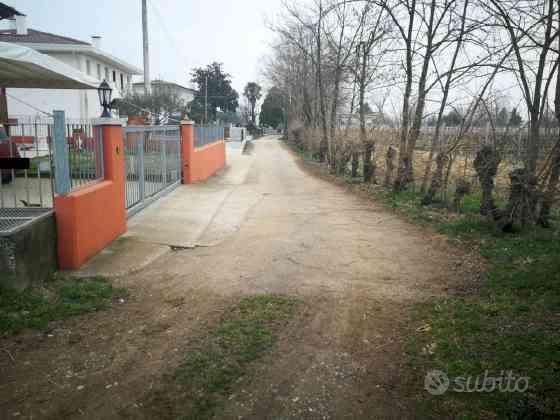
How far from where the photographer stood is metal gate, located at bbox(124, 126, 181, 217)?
28.6ft

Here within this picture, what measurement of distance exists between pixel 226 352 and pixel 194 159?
36.5 ft

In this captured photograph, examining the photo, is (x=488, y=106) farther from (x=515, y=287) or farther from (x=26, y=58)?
(x=26, y=58)

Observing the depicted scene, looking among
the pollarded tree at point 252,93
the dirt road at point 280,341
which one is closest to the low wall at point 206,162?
the dirt road at point 280,341

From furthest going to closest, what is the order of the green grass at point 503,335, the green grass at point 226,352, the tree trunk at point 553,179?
1. the tree trunk at point 553,179
2. the green grass at point 226,352
3. the green grass at point 503,335

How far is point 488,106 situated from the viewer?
28.3 ft

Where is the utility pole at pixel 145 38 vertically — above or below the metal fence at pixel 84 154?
above

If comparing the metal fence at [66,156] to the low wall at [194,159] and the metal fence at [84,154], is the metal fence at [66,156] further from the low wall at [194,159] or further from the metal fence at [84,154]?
the low wall at [194,159]

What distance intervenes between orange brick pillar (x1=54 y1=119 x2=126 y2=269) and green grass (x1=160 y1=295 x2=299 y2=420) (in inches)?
88.6

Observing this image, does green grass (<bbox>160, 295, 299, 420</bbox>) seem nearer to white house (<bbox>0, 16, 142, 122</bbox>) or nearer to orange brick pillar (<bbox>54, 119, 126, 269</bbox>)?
orange brick pillar (<bbox>54, 119, 126, 269</bbox>)

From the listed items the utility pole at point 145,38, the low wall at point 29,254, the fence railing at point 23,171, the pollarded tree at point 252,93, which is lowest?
the low wall at point 29,254

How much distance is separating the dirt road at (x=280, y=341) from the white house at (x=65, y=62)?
2103 centimetres

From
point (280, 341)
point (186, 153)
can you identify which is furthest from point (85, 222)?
point (186, 153)

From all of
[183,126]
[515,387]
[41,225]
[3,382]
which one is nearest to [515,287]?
[515,387]

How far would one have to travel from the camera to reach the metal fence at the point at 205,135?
1521cm
